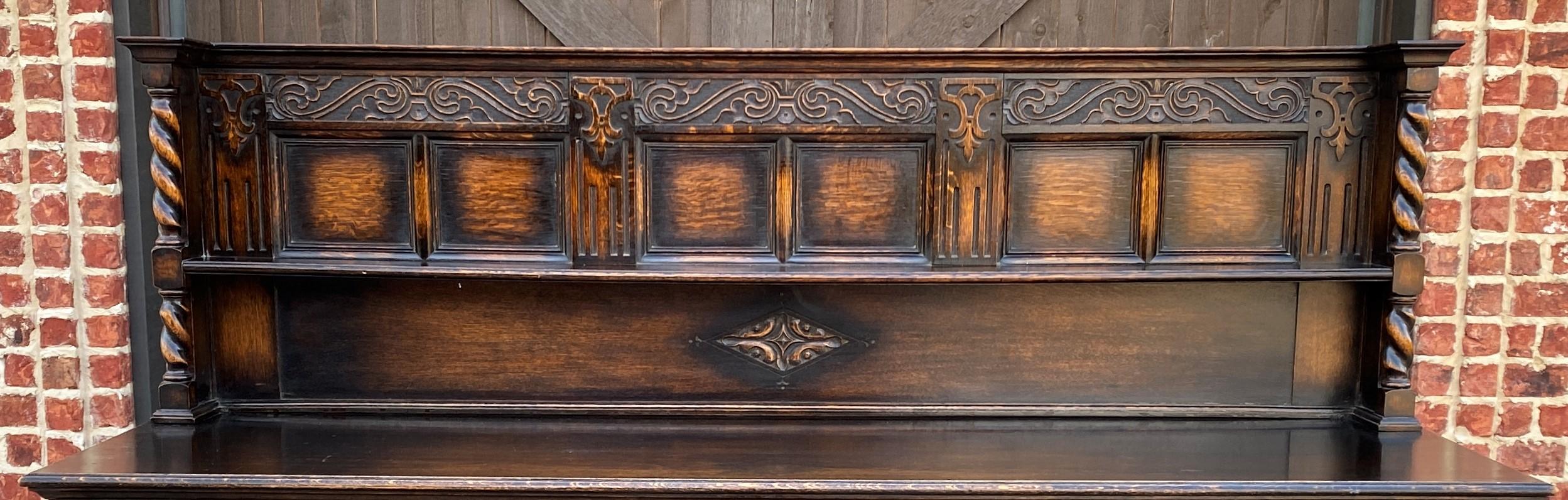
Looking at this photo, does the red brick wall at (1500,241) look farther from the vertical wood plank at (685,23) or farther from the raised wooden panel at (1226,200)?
the vertical wood plank at (685,23)

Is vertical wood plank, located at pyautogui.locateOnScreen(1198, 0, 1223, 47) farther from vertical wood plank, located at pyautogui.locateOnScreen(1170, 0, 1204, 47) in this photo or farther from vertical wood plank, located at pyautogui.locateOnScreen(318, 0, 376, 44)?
vertical wood plank, located at pyautogui.locateOnScreen(318, 0, 376, 44)

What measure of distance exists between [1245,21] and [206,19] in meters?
2.59

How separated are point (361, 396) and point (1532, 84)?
2.81 meters

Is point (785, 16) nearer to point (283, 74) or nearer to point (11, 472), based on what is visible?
point (283, 74)

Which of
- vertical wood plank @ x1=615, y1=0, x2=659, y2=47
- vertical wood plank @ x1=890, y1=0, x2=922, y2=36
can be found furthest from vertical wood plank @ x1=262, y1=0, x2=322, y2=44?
vertical wood plank @ x1=890, y1=0, x2=922, y2=36

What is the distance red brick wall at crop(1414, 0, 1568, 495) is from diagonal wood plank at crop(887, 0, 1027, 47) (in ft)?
3.33

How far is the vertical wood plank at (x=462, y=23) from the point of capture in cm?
236

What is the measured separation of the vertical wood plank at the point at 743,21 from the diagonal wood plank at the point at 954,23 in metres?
0.36

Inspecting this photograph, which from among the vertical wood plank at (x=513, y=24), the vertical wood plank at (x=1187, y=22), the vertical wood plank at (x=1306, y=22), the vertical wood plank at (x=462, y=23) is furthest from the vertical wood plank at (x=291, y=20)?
the vertical wood plank at (x=1306, y=22)

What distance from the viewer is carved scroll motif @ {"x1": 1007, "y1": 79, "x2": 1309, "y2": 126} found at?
2.01 meters

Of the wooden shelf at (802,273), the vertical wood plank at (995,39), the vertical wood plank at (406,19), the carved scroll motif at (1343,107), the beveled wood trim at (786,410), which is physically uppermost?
the vertical wood plank at (406,19)

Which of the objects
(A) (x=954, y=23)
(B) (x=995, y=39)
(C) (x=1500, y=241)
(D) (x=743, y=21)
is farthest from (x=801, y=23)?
(C) (x=1500, y=241)

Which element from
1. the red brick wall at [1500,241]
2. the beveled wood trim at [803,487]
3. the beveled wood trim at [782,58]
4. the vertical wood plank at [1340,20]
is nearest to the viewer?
the beveled wood trim at [803,487]

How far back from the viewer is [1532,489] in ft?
5.83
